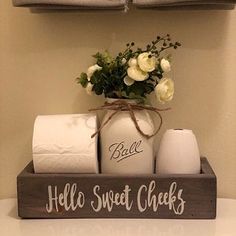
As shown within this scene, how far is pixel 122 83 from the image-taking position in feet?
2.89

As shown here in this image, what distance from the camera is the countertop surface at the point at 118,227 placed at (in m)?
0.79

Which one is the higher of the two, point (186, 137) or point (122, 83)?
point (122, 83)

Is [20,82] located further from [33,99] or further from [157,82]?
[157,82]

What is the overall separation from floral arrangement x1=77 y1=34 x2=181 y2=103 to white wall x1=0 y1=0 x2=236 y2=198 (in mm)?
72

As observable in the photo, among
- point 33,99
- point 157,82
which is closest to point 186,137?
point 157,82

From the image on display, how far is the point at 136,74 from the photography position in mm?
848

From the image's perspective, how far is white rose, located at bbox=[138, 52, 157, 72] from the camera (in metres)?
0.85

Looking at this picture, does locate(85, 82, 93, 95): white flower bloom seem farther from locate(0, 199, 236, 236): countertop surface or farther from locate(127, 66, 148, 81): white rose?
locate(0, 199, 236, 236): countertop surface

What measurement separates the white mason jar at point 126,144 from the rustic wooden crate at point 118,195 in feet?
0.12

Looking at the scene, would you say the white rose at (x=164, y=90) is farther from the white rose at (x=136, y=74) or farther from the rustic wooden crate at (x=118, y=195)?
the rustic wooden crate at (x=118, y=195)

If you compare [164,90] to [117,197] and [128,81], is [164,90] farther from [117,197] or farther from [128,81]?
[117,197]

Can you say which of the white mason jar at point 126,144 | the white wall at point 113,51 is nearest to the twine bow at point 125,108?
the white mason jar at point 126,144

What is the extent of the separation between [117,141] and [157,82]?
0.15 metres

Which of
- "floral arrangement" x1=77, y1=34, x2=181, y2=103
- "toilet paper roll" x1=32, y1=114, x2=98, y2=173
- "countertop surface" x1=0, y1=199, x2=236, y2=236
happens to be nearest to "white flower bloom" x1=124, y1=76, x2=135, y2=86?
"floral arrangement" x1=77, y1=34, x2=181, y2=103
